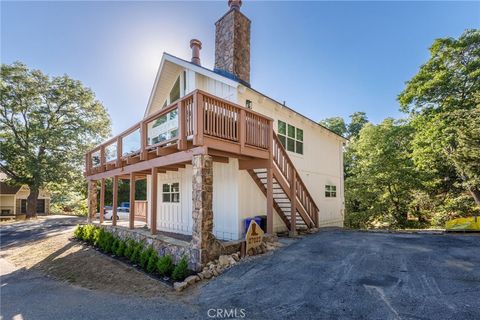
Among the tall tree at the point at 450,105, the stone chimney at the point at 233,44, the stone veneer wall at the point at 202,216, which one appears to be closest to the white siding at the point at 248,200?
the stone veneer wall at the point at 202,216

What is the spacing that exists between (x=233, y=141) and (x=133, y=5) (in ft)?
29.5

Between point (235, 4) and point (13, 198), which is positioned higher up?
point (235, 4)

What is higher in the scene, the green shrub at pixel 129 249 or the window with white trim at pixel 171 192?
the window with white trim at pixel 171 192

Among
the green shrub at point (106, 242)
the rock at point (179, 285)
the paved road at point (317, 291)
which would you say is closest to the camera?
the paved road at point (317, 291)

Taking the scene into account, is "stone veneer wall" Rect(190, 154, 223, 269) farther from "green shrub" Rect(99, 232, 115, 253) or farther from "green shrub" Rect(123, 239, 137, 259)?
"green shrub" Rect(99, 232, 115, 253)

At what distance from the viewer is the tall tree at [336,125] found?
31688 mm

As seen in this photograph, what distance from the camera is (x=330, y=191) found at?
1355 cm

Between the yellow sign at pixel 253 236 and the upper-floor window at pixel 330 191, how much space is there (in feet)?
24.5

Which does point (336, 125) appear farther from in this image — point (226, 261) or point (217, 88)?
point (226, 261)

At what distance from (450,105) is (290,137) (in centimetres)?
1119

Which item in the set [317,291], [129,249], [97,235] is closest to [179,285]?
[317,291]

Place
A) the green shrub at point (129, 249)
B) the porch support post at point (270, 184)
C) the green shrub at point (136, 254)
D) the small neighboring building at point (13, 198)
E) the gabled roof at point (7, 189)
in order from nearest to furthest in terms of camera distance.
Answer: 1. the porch support post at point (270, 184)
2. the green shrub at point (136, 254)
3. the green shrub at point (129, 249)
4. the gabled roof at point (7, 189)
5. the small neighboring building at point (13, 198)

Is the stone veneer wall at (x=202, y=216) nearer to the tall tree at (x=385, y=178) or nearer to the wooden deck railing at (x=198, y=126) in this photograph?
the wooden deck railing at (x=198, y=126)

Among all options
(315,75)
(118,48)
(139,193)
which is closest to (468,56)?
(315,75)
